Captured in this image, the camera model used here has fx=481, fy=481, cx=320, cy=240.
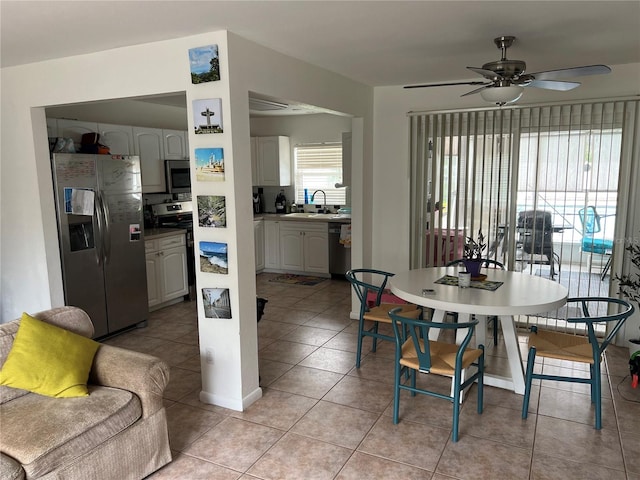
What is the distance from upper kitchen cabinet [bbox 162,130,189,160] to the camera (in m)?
5.67

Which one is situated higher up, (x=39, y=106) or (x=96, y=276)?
(x=39, y=106)

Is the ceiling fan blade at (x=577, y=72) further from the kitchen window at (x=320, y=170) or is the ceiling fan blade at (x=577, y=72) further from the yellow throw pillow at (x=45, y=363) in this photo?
the kitchen window at (x=320, y=170)

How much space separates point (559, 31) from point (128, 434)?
11.0 ft

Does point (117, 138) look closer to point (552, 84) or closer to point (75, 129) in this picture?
point (75, 129)

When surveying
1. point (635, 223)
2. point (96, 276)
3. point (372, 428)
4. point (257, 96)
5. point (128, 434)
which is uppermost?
point (257, 96)

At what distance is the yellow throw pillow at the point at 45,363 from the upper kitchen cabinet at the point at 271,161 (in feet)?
16.6

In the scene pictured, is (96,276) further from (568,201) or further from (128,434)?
(568,201)

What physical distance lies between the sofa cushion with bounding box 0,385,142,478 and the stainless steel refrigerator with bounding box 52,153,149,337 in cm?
202

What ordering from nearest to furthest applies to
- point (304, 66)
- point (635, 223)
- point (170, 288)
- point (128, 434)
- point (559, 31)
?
point (128, 434) → point (559, 31) → point (304, 66) → point (635, 223) → point (170, 288)

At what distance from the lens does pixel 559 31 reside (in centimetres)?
296

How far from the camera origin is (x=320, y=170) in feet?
24.3

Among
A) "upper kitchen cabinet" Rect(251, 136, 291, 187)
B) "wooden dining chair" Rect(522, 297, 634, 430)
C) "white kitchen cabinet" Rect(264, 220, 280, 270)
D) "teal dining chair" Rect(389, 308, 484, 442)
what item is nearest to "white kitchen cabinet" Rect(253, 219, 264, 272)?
"white kitchen cabinet" Rect(264, 220, 280, 270)

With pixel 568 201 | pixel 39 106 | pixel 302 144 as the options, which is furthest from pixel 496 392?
pixel 302 144

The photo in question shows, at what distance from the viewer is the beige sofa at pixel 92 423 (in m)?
2.03
